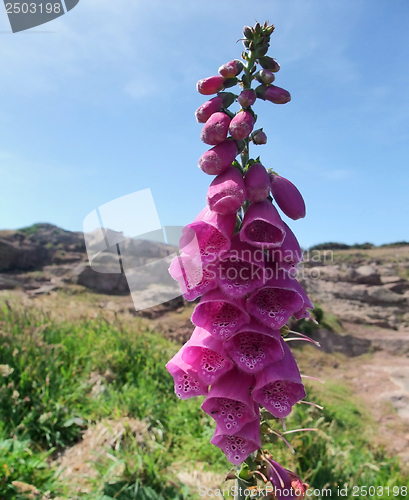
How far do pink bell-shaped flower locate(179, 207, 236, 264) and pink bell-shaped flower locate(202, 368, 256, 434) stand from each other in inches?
23.1

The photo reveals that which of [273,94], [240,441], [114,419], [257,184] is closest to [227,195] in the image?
[257,184]

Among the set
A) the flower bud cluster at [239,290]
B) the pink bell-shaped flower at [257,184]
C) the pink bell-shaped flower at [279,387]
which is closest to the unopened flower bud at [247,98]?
the flower bud cluster at [239,290]

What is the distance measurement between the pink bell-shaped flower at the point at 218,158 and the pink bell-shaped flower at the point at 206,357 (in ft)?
2.71

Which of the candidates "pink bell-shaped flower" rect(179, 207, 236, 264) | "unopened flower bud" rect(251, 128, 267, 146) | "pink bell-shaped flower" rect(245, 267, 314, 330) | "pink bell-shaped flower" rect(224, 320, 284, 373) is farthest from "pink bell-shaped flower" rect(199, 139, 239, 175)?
"pink bell-shaped flower" rect(224, 320, 284, 373)

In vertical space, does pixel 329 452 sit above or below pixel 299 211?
below

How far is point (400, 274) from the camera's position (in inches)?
782

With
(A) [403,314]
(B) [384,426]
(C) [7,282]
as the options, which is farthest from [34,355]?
(A) [403,314]

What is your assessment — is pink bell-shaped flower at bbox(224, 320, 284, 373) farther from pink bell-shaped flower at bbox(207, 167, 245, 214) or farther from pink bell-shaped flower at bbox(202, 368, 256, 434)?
pink bell-shaped flower at bbox(207, 167, 245, 214)

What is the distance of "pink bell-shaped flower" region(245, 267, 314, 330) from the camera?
1570mm

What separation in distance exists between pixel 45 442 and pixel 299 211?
5.03m

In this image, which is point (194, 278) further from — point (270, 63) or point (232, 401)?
point (270, 63)

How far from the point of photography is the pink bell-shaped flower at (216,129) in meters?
1.76

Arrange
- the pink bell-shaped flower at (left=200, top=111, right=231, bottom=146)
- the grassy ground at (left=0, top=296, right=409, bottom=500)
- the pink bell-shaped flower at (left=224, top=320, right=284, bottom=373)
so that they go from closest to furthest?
the pink bell-shaped flower at (left=224, top=320, right=284, bottom=373), the pink bell-shaped flower at (left=200, top=111, right=231, bottom=146), the grassy ground at (left=0, top=296, right=409, bottom=500)

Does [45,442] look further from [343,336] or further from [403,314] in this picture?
[403,314]
